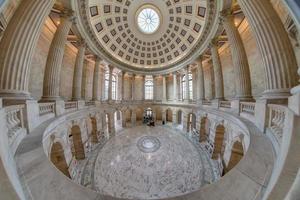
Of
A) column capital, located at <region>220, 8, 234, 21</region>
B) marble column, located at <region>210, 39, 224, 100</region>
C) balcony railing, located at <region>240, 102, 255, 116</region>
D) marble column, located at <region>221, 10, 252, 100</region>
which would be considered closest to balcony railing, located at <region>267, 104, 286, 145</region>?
balcony railing, located at <region>240, 102, 255, 116</region>

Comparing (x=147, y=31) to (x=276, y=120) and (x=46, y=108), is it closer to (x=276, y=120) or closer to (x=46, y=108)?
(x=46, y=108)

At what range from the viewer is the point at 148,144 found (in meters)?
12.5

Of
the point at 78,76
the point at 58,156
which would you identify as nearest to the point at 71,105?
the point at 78,76

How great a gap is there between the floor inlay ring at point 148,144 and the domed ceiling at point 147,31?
12404 millimetres

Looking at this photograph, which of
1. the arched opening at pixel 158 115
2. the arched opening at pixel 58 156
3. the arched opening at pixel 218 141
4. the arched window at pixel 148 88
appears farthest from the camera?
the arched window at pixel 148 88

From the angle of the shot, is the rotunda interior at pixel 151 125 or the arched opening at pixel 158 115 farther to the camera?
the arched opening at pixel 158 115

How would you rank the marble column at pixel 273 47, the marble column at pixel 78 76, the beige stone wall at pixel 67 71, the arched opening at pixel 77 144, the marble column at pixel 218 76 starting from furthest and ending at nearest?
the beige stone wall at pixel 67 71 < the marble column at pixel 78 76 < the marble column at pixel 218 76 < the arched opening at pixel 77 144 < the marble column at pixel 273 47

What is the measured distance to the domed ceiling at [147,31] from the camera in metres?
14.9

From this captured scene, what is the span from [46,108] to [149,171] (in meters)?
7.41

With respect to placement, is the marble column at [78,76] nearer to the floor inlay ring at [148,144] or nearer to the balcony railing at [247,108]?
the floor inlay ring at [148,144]

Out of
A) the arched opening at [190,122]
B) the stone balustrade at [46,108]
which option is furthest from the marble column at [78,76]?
the arched opening at [190,122]

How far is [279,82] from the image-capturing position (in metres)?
5.45

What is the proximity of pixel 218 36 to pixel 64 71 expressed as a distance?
16845 millimetres

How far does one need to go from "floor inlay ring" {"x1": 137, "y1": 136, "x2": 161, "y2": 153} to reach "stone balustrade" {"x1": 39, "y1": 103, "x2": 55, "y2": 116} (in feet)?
25.7
